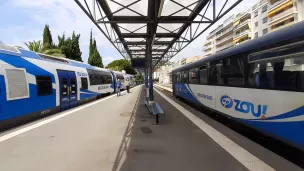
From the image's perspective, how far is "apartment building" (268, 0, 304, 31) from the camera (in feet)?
135

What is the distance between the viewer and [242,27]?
62.0m

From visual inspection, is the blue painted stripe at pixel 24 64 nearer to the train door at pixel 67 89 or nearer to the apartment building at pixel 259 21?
the train door at pixel 67 89

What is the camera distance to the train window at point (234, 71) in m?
6.39

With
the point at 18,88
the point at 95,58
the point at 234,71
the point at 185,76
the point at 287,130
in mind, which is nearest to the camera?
the point at 287,130

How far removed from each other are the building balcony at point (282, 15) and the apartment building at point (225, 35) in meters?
23.0

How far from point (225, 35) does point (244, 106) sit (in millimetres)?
76819

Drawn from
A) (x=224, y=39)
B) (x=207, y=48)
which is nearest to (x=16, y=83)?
(x=224, y=39)

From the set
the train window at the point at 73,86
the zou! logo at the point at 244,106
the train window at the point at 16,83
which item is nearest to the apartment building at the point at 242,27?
the train window at the point at 73,86

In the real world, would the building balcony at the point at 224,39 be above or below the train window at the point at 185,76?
above

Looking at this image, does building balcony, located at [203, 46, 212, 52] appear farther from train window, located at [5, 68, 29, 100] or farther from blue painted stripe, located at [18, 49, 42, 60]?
train window, located at [5, 68, 29, 100]

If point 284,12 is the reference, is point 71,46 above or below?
below

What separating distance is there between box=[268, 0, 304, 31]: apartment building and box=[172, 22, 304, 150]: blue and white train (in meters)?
41.0

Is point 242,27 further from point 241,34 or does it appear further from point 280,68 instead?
Result: point 280,68

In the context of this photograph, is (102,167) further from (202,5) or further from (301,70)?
(202,5)
